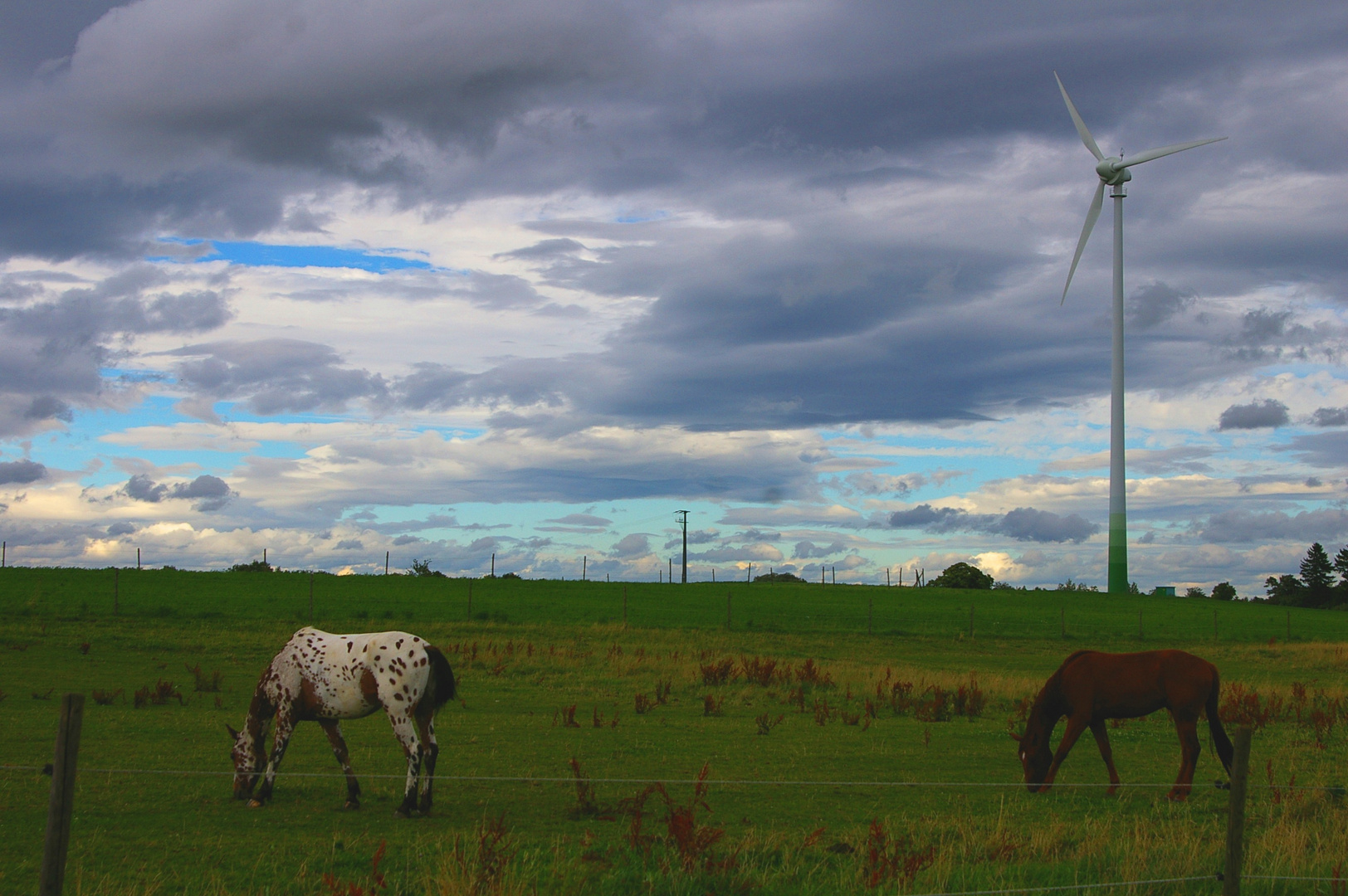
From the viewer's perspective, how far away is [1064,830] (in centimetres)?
966

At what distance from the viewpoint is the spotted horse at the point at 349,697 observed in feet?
34.9

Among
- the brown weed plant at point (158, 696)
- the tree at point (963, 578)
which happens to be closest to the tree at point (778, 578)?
the tree at point (963, 578)

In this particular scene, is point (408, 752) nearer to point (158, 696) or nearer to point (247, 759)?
point (247, 759)

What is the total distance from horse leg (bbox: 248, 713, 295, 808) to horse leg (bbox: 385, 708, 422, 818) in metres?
1.29

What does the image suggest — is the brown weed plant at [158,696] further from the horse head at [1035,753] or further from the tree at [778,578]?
the tree at [778,578]

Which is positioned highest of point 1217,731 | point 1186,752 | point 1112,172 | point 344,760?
point 1112,172

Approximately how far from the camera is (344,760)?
1094 cm

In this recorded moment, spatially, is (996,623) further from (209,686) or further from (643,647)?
(209,686)

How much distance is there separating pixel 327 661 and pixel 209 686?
11.7 meters

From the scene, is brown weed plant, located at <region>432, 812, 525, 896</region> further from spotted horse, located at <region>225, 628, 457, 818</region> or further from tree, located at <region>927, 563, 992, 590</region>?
tree, located at <region>927, 563, 992, 590</region>

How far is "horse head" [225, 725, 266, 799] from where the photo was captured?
10969 mm

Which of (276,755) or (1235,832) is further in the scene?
(276,755)

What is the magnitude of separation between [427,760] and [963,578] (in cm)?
8751

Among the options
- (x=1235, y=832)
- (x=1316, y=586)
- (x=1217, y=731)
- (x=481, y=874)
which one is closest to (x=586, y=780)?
(x=481, y=874)
